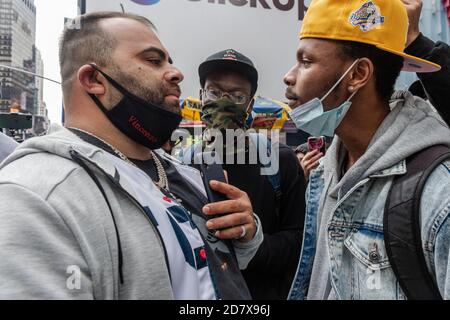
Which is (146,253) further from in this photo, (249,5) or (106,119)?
(249,5)

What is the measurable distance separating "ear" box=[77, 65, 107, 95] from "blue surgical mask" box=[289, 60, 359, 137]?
86cm

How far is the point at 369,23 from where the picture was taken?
1538mm

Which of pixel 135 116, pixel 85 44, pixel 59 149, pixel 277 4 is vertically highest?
pixel 277 4

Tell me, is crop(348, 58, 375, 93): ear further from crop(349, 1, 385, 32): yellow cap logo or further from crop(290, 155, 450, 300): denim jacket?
crop(290, 155, 450, 300): denim jacket

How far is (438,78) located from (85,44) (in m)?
1.47

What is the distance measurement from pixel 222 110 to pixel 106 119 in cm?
108

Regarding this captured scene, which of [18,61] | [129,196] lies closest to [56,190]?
[129,196]

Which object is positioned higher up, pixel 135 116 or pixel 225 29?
pixel 225 29

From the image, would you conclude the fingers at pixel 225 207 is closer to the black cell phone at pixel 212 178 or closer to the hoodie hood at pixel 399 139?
the black cell phone at pixel 212 178

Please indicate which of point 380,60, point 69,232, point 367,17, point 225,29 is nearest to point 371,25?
point 367,17

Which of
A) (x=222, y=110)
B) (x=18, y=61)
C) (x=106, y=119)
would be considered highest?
(x=18, y=61)

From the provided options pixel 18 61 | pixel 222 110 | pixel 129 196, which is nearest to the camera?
pixel 129 196

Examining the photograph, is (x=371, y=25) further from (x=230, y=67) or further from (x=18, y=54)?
(x=18, y=54)

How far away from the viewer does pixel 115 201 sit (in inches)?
41.5
